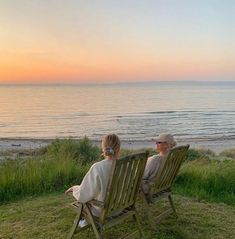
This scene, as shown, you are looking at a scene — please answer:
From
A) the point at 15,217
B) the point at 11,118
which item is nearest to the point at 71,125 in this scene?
the point at 11,118

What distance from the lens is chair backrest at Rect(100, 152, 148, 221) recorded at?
367 centimetres

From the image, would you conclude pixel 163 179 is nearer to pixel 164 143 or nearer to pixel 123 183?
pixel 164 143

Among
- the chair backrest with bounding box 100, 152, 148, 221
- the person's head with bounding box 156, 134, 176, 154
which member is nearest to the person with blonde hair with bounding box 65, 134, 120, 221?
the chair backrest with bounding box 100, 152, 148, 221

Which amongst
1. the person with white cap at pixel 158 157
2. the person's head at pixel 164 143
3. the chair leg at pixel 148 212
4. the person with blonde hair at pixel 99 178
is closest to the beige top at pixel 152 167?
the person with white cap at pixel 158 157

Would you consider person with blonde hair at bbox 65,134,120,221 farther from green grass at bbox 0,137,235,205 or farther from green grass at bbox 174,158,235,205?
green grass at bbox 174,158,235,205

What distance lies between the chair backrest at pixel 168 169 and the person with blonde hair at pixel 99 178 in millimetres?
840

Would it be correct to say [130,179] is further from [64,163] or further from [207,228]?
[64,163]

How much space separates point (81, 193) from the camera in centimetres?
395

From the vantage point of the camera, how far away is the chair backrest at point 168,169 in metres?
4.58

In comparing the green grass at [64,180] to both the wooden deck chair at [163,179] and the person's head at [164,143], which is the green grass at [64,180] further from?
the person's head at [164,143]

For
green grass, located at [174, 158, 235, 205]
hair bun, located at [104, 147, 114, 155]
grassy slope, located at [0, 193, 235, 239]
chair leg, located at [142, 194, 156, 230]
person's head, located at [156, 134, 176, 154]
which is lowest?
green grass, located at [174, 158, 235, 205]

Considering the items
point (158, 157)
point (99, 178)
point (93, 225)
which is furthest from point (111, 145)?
point (158, 157)

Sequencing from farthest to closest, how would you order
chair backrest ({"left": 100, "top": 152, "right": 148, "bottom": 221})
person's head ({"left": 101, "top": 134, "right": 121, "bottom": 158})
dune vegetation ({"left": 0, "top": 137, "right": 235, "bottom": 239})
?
dune vegetation ({"left": 0, "top": 137, "right": 235, "bottom": 239}) → person's head ({"left": 101, "top": 134, "right": 121, "bottom": 158}) → chair backrest ({"left": 100, "top": 152, "right": 148, "bottom": 221})

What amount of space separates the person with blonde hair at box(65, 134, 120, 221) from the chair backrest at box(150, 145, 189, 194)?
0.84m
